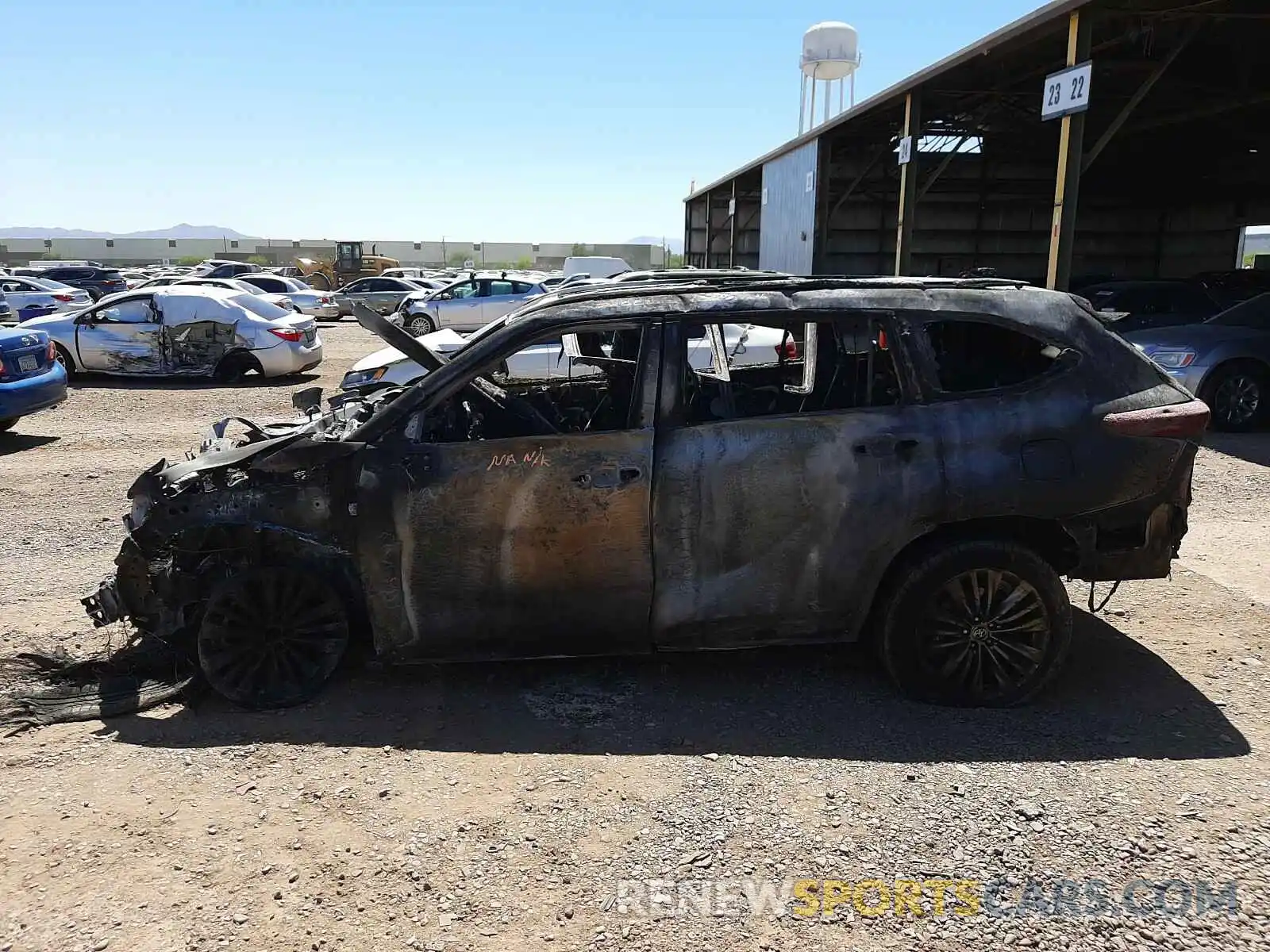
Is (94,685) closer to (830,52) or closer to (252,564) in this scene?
(252,564)

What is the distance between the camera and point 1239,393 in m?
10.6

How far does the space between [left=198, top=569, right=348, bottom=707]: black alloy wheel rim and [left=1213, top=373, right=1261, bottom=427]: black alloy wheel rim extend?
403 inches

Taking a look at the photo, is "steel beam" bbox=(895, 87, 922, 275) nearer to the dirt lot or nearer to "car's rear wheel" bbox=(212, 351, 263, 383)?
"car's rear wheel" bbox=(212, 351, 263, 383)

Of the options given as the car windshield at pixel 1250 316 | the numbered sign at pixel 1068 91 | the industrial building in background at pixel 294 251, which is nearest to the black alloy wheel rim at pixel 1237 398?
the car windshield at pixel 1250 316

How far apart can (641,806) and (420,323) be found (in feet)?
65.9

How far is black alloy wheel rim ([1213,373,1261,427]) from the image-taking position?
10.6m

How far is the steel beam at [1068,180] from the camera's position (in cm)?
1116

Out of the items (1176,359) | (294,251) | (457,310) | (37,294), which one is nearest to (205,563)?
(1176,359)

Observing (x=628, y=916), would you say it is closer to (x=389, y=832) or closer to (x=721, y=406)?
(x=389, y=832)

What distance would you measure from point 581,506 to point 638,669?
102 cm

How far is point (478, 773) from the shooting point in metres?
3.65

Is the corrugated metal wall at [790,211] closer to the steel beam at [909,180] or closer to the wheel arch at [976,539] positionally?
the steel beam at [909,180]

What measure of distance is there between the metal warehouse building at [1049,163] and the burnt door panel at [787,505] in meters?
8.85

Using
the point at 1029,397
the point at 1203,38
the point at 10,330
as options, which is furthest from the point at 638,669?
the point at 1203,38
